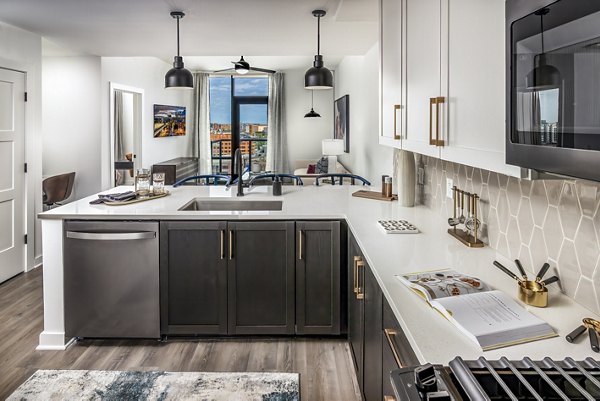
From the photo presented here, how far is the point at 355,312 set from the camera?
243 cm

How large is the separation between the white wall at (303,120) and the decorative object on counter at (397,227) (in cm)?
784

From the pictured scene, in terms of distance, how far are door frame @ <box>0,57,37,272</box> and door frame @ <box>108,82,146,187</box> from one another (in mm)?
1669

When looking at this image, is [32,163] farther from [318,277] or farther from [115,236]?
[318,277]

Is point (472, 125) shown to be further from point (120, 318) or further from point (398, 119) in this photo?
point (120, 318)

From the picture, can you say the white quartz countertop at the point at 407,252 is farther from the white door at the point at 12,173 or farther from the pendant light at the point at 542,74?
the white door at the point at 12,173

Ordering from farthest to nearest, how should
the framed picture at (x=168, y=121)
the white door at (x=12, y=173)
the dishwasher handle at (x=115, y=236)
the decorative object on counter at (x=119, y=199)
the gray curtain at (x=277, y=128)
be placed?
the gray curtain at (x=277, y=128) → the framed picture at (x=168, y=121) → the white door at (x=12, y=173) → the decorative object on counter at (x=119, y=199) → the dishwasher handle at (x=115, y=236)

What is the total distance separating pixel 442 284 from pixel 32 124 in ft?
15.1

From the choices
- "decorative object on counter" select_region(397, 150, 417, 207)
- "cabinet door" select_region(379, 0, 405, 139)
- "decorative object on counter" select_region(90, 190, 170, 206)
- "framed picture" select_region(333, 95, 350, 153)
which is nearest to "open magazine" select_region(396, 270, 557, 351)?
"cabinet door" select_region(379, 0, 405, 139)

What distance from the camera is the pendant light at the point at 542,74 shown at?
86 cm

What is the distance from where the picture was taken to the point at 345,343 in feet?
9.76

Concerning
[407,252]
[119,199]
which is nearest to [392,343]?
[407,252]

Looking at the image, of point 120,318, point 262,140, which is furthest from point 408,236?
point 262,140

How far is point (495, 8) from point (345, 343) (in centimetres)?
223

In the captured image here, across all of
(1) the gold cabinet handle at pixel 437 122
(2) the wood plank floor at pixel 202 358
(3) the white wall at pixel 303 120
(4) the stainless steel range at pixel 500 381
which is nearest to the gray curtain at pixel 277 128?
(3) the white wall at pixel 303 120
